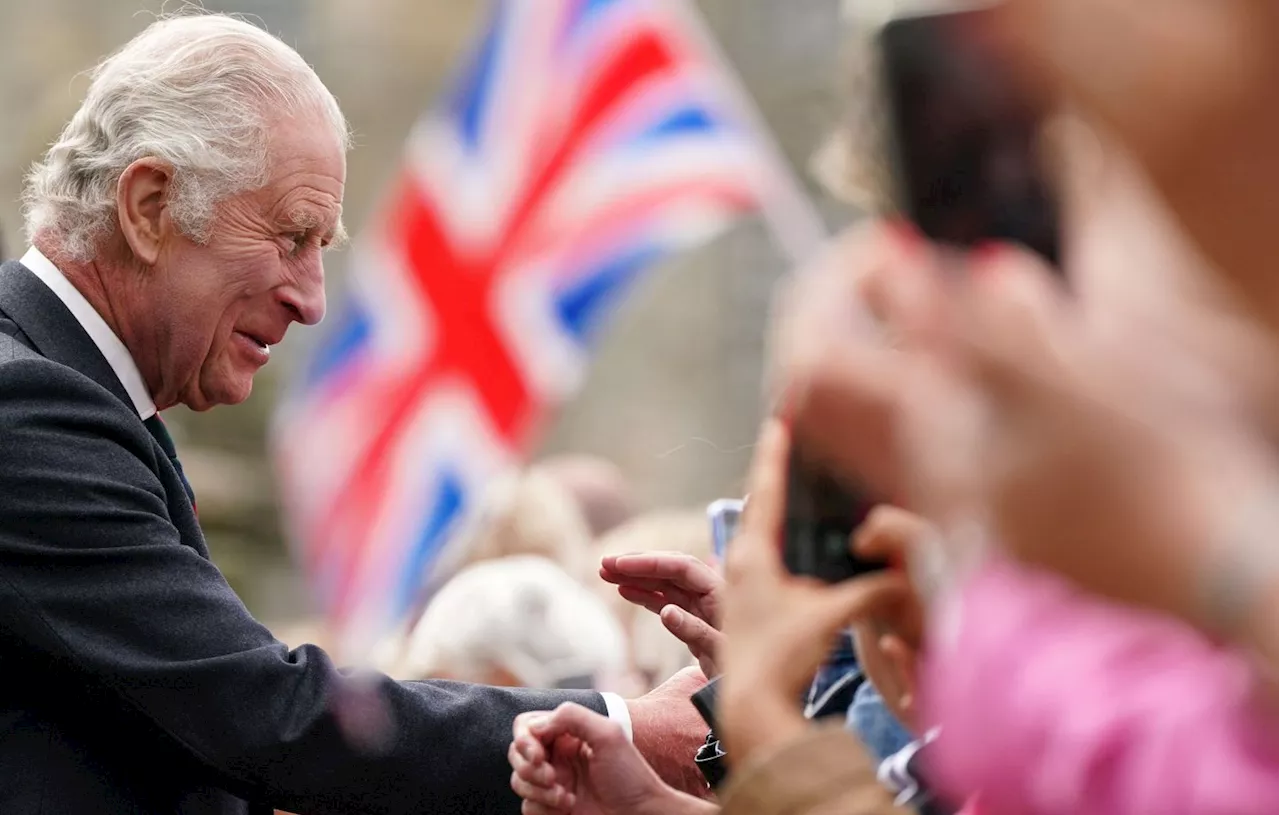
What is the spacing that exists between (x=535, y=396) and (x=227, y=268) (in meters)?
2.07

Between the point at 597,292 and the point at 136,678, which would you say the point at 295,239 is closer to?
the point at 136,678

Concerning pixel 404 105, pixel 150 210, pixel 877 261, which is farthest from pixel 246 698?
pixel 404 105

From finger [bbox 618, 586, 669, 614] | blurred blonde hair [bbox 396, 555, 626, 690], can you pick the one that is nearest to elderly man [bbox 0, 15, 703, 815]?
finger [bbox 618, 586, 669, 614]

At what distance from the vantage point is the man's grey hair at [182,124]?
2.26 metres

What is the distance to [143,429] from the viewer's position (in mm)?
2090

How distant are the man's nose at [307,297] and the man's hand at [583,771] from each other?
2.75 ft

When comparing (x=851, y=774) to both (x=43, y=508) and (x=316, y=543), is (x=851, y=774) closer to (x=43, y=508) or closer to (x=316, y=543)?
(x=316, y=543)

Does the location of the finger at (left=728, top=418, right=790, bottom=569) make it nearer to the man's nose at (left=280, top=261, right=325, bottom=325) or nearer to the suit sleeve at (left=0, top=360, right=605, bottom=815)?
the suit sleeve at (left=0, top=360, right=605, bottom=815)

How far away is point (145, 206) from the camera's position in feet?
7.46

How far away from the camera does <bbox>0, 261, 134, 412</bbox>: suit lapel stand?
7.02 feet

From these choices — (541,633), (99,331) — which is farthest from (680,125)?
(99,331)

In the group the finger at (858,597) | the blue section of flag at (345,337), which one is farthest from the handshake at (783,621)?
the blue section of flag at (345,337)

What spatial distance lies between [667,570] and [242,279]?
679 millimetres

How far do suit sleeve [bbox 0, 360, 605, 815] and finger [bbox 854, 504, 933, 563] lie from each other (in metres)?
0.90
